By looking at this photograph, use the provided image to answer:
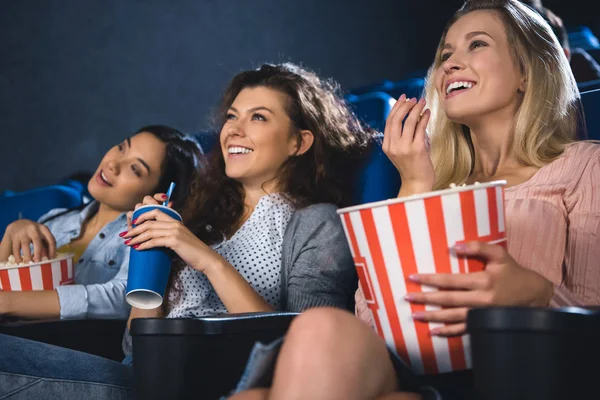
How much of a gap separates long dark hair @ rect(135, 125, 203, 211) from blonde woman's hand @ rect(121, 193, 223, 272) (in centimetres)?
66

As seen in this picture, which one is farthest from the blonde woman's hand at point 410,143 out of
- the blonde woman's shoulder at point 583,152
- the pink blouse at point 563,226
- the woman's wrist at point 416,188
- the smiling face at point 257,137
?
the smiling face at point 257,137

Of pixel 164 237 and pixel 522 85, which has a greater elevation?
pixel 522 85

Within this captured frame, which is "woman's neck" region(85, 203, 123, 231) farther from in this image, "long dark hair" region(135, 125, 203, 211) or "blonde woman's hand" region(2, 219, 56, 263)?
"blonde woman's hand" region(2, 219, 56, 263)

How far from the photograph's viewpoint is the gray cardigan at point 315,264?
1387 millimetres

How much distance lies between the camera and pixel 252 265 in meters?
1.48

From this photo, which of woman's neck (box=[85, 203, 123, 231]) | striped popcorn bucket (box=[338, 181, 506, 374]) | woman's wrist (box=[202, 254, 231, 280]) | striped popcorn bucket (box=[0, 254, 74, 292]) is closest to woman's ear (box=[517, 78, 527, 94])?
striped popcorn bucket (box=[338, 181, 506, 374])

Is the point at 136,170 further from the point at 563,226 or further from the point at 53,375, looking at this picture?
the point at 563,226

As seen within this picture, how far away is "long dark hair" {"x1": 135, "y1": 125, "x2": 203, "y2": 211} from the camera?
6.58 ft

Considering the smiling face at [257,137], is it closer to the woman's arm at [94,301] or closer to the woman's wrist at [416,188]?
the woman's arm at [94,301]

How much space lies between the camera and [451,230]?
0.81 m

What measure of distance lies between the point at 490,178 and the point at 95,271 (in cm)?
108

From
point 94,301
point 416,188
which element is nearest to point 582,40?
point 416,188

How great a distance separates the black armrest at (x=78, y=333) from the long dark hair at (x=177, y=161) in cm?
54

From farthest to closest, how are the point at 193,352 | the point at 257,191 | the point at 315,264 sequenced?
the point at 257,191 < the point at 315,264 < the point at 193,352
